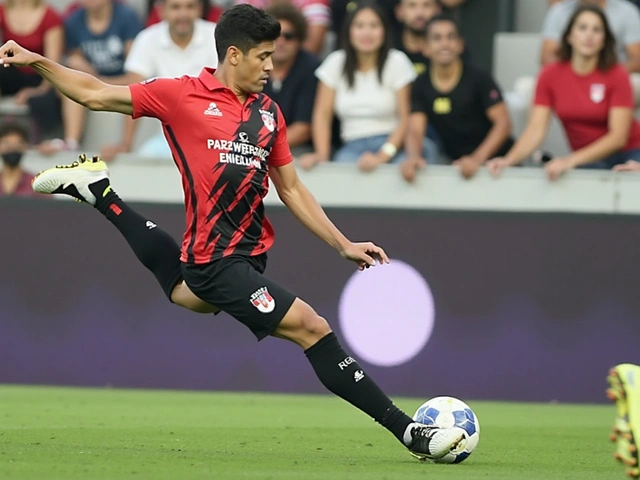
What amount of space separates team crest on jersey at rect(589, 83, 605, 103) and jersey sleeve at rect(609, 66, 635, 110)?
0.08m

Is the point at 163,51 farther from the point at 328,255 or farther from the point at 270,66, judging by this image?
the point at 270,66

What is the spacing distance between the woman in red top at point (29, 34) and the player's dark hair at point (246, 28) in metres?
6.07

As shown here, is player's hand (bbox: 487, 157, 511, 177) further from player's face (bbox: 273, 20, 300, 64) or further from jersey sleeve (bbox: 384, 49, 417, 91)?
player's face (bbox: 273, 20, 300, 64)

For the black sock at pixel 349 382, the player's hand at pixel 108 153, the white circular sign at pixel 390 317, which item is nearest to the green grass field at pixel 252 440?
the black sock at pixel 349 382

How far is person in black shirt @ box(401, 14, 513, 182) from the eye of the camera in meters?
10.4

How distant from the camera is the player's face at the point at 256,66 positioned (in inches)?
229

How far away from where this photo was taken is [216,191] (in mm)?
5898

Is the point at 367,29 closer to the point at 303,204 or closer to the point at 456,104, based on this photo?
the point at 456,104

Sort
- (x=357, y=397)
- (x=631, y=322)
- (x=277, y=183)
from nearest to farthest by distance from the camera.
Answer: (x=357, y=397) → (x=277, y=183) → (x=631, y=322)

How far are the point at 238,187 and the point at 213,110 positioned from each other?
378 mm

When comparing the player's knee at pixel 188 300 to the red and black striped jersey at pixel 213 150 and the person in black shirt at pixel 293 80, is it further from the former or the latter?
the person in black shirt at pixel 293 80

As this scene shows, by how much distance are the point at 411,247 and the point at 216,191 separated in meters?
4.40

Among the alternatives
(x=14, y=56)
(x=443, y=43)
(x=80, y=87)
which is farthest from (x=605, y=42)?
(x=14, y=56)

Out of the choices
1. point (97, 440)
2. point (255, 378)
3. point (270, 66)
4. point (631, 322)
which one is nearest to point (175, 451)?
point (97, 440)
